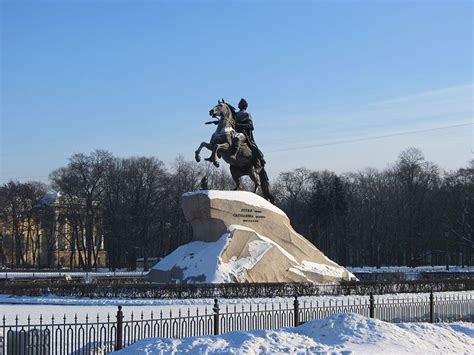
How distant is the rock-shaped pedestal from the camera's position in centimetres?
2759

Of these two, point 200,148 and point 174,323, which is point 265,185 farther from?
point 174,323

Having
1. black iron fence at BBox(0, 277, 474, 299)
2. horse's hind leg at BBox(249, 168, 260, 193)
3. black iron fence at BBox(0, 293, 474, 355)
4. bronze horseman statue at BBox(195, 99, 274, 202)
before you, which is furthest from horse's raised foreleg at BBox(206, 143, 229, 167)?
black iron fence at BBox(0, 293, 474, 355)

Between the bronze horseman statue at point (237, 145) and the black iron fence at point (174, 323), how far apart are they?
26.4ft

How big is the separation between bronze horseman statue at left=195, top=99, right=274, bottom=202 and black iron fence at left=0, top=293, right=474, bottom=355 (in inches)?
316

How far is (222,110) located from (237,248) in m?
5.68

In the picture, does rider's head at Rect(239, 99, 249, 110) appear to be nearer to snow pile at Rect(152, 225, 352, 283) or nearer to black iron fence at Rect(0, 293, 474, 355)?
snow pile at Rect(152, 225, 352, 283)

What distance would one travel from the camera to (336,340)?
40.9 feet

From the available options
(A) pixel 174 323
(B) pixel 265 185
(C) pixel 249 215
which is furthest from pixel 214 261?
(A) pixel 174 323

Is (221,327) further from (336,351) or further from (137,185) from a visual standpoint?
(137,185)

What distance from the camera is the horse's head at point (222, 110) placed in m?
29.6

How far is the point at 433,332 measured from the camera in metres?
14.0

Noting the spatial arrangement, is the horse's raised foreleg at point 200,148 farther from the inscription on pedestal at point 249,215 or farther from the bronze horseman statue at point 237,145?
the inscription on pedestal at point 249,215

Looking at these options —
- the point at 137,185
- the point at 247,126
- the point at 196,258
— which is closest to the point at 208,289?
the point at 196,258

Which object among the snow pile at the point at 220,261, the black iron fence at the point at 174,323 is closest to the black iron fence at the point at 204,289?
the snow pile at the point at 220,261
